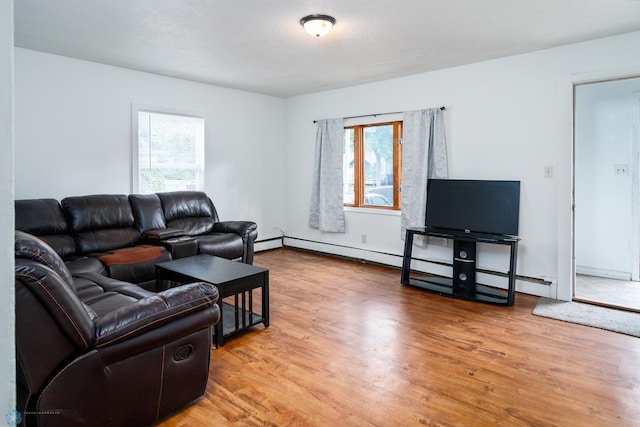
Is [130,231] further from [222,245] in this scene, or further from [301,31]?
[301,31]

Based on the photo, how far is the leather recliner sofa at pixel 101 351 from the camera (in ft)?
4.96

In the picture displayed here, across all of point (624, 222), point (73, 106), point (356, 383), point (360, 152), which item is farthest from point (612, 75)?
point (73, 106)

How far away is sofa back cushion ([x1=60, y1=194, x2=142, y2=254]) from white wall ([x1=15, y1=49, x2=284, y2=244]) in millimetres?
415

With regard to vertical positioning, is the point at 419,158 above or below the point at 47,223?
above

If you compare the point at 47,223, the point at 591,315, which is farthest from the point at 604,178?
the point at 47,223

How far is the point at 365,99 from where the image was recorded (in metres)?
5.41

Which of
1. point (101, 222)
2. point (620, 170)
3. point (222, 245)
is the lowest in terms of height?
point (222, 245)

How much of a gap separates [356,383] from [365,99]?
3993 millimetres

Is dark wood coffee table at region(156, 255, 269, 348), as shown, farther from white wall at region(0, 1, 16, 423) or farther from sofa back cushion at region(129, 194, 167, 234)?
white wall at region(0, 1, 16, 423)

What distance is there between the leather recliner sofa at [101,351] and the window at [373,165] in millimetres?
3595

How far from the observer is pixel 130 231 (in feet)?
14.0

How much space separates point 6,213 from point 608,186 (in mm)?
5532

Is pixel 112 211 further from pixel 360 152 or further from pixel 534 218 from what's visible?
pixel 534 218

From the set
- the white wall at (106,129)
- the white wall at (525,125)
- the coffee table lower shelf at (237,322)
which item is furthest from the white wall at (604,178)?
the white wall at (106,129)
